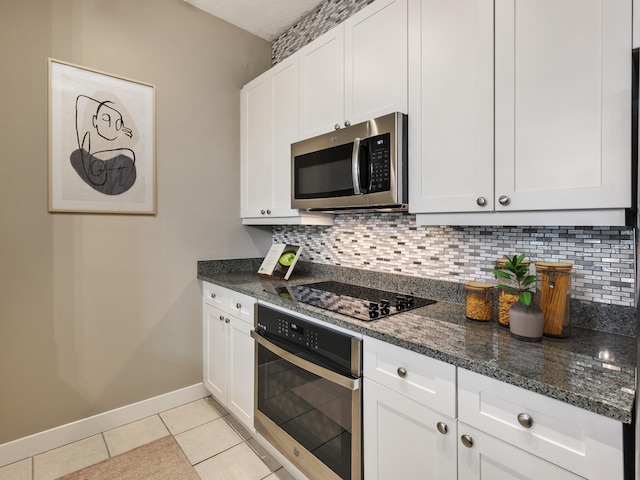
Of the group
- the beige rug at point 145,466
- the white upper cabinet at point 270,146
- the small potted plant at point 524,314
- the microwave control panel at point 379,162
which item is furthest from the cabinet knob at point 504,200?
the beige rug at point 145,466

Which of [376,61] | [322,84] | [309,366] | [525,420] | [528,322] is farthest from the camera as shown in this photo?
[322,84]

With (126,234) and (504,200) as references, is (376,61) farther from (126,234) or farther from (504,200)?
(126,234)

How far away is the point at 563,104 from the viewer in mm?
1038

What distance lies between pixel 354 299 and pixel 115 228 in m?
1.58

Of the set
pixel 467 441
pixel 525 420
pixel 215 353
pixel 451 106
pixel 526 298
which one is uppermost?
pixel 451 106

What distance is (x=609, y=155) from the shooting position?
96 centimetres

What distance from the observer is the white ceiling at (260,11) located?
2.32m

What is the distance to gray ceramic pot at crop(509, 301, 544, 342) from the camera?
Result: 107 cm

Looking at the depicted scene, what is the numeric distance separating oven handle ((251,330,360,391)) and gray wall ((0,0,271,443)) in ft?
3.07

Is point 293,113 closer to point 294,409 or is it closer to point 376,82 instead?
point 376,82

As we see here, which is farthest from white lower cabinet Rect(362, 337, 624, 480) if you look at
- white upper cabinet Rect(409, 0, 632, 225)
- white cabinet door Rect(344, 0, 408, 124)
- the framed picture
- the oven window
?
the framed picture

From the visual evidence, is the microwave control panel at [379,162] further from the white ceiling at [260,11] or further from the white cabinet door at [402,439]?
the white ceiling at [260,11]

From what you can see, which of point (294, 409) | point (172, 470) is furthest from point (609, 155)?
point (172, 470)

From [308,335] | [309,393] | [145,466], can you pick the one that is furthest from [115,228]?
[309,393]
